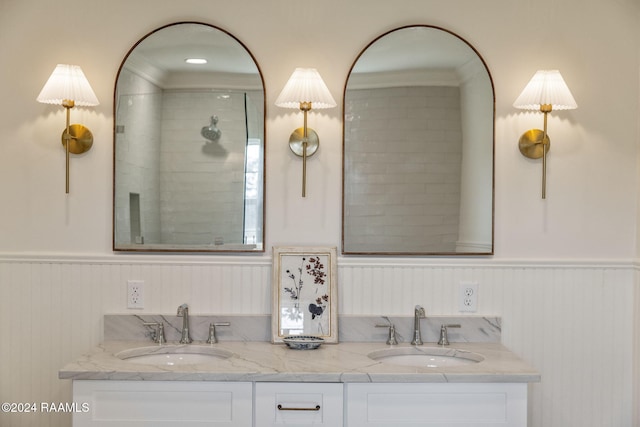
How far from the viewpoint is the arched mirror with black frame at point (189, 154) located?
2.93m

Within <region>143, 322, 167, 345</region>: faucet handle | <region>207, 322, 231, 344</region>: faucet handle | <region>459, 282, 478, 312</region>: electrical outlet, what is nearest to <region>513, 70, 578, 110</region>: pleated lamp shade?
<region>459, 282, 478, 312</region>: electrical outlet

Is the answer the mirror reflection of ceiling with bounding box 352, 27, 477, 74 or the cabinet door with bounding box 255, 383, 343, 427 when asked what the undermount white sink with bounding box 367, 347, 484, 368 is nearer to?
the cabinet door with bounding box 255, 383, 343, 427

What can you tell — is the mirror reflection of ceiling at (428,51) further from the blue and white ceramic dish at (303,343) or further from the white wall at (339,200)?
the blue and white ceramic dish at (303,343)

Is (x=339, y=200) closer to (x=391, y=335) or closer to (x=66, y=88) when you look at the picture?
A: (x=391, y=335)

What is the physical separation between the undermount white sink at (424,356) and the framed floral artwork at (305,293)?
22cm

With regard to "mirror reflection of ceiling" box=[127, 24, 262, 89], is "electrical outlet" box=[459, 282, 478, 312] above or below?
below

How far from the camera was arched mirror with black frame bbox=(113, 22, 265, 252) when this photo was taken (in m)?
2.93

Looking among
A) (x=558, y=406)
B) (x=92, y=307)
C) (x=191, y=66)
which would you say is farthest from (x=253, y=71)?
(x=558, y=406)

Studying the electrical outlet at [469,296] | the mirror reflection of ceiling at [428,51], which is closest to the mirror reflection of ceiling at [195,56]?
the mirror reflection of ceiling at [428,51]

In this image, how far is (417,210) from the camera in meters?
2.94

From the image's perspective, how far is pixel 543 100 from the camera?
9.26 feet

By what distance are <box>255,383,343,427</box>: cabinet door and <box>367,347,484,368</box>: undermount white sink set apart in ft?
1.20

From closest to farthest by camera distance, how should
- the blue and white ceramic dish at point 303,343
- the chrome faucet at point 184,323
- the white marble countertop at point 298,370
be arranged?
1. the white marble countertop at point 298,370
2. the blue and white ceramic dish at point 303,343
3. the chrome faucet at point 184,323

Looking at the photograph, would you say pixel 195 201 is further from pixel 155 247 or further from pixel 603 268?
pixel 603 268
